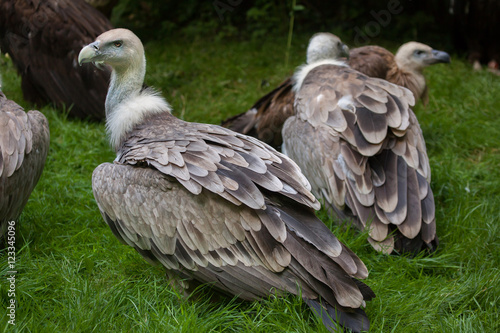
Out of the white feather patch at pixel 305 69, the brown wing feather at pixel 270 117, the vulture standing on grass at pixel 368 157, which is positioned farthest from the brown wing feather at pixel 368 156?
the brown wing feather at pixel 270 117

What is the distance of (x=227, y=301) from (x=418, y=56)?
14.3 feet

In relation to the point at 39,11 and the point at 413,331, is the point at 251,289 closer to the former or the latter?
the point at 413,331

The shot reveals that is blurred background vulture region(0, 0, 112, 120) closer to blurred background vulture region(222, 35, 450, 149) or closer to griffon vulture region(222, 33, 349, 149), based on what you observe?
blurred background vulture region(222, 35, 450, 149)

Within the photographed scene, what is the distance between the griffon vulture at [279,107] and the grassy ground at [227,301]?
94 centimetres

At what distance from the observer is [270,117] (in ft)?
19.1

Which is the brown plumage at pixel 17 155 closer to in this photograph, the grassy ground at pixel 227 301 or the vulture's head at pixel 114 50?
the grassy ground at pixel 227 301

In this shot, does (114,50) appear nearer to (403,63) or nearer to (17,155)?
A: (17,155)

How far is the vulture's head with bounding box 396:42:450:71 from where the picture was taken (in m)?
6.48

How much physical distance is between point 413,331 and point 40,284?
2.28 m

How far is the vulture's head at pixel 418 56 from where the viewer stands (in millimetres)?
6484

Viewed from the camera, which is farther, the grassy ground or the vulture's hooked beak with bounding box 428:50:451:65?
the vulture's hooked beak with bounding box 428:50:451:65

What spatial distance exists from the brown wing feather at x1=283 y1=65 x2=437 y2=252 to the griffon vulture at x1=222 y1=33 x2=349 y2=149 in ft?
2.46

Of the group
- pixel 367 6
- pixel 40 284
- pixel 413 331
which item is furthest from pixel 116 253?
pixel 367 6

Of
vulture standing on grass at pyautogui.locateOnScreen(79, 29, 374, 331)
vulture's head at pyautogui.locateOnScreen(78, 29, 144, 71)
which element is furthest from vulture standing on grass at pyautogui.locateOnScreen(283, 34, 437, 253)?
vulture's head at pyautogui.locateOnScreen(78, 29, 144, 71)
